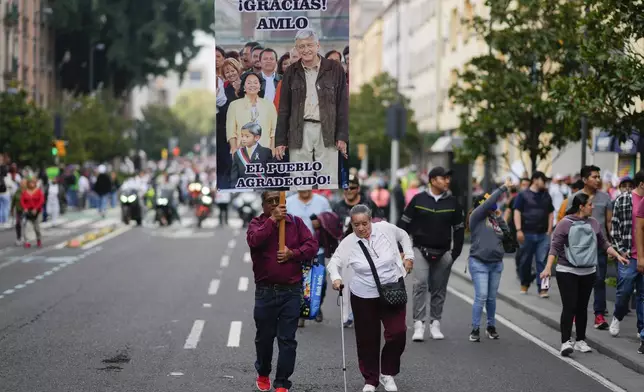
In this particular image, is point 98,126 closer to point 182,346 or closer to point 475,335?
point 182,346

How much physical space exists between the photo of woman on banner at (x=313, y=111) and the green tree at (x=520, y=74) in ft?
45.2

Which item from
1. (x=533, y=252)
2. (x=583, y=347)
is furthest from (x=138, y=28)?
(x=583, y=347)

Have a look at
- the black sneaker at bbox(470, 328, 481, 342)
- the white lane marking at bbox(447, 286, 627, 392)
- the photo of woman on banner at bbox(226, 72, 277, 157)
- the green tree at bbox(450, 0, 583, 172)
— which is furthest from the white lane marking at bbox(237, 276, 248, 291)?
the photo of woman on banner at bbox(226, 72, 277, 157)

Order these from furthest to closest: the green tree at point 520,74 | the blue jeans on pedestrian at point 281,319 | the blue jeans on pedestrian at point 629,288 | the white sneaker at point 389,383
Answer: the green tree at point 520,74 < the blue jeans on pedestrian at point 629,288 < the white sneaker at point 389,383 < the blue jeans on pedestrian at point 281,319

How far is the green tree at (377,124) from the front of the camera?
6544 centimetres

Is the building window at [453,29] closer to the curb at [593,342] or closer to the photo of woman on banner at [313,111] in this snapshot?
the curb at [593,342]

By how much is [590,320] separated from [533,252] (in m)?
3.30

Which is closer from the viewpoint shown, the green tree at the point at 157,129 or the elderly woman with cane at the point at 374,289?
the elderly woman with cane at the point at 374,289

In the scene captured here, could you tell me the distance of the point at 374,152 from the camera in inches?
2650

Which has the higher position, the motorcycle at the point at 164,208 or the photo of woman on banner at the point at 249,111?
the photo of woman on banner at the point at 249,111

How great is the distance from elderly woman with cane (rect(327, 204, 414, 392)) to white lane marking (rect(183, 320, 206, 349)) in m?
3.27

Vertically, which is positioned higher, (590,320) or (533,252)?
(533,252)

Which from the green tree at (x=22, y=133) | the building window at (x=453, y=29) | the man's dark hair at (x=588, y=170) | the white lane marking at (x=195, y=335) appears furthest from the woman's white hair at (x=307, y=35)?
the building window at (x=453, y=29)

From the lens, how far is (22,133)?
4422 centimetres
